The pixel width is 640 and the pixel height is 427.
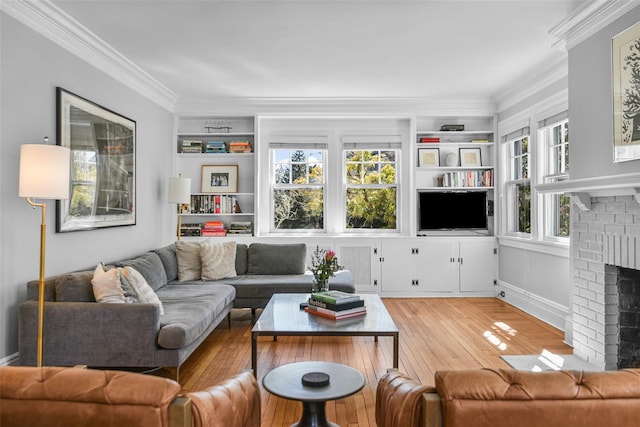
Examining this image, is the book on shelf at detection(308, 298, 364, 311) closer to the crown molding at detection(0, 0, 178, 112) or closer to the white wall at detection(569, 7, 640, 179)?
the white wall at detection(569, 7, 640, 179)

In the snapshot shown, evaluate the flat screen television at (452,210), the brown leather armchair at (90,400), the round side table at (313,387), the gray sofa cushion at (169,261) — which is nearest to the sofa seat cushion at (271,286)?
the gray sofa cushion at (169,261)

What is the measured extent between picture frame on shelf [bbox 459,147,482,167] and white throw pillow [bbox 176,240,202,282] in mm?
3893

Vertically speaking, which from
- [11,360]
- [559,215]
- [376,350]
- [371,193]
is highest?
[371,193]

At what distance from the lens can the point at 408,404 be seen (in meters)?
1.36

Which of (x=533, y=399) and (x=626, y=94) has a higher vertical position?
(x=626, y=94)

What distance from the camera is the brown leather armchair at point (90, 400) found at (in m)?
1.19

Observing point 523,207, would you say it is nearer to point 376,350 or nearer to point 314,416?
point 376,350

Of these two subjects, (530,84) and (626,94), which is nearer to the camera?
(626,94)

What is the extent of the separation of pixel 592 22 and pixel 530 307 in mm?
3169

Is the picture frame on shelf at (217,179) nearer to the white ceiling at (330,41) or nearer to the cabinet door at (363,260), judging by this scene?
the white ceiling at (330,41)

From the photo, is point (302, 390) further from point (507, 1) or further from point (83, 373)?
point (507, 1)

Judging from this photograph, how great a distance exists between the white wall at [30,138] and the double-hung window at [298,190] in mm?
2351

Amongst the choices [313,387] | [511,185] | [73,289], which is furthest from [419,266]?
[313,387]

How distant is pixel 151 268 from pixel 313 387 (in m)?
2.92
